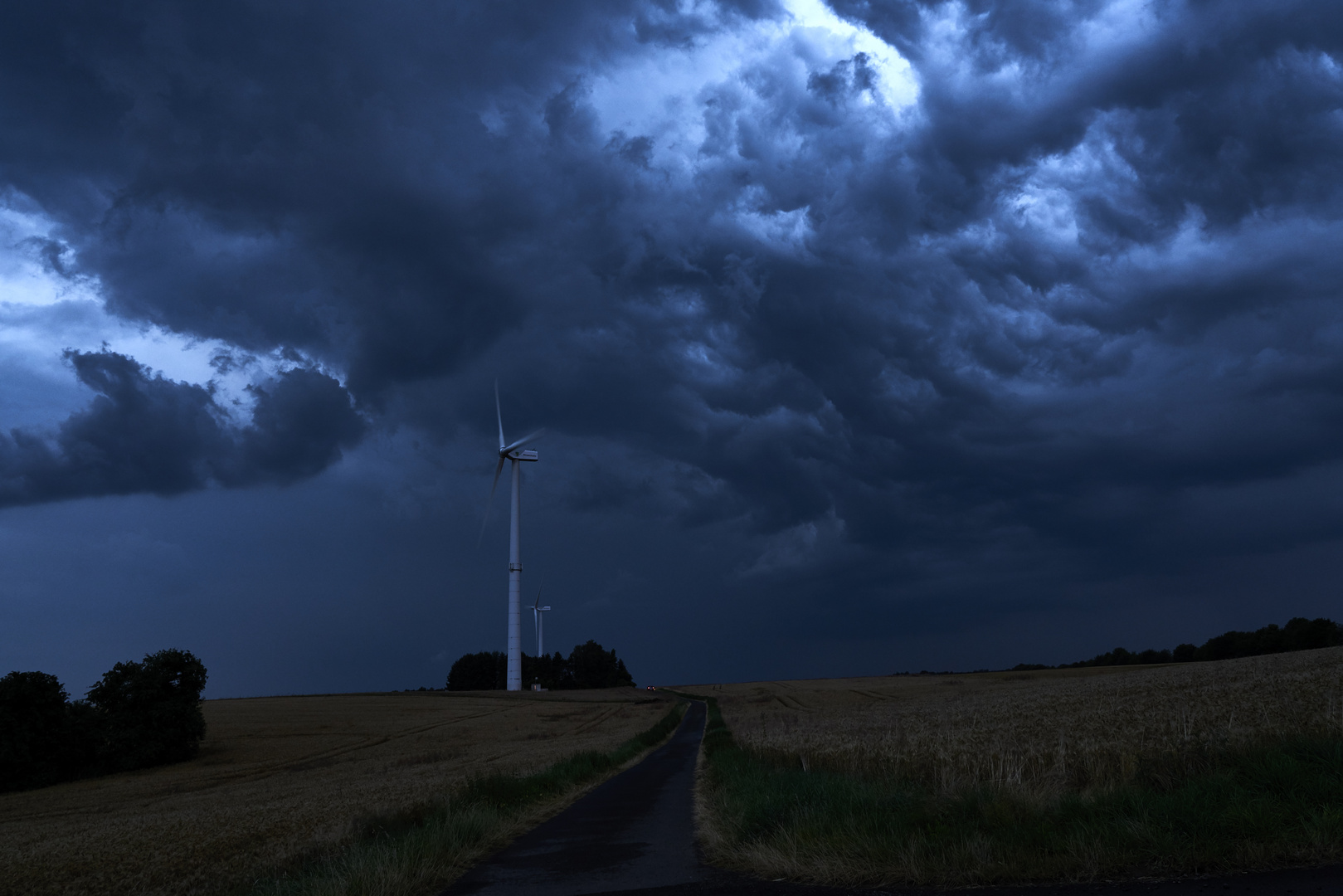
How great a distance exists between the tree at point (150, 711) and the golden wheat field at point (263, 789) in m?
2.54

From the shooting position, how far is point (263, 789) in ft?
143

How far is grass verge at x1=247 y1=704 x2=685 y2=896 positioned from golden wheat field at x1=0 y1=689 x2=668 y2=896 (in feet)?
5.74

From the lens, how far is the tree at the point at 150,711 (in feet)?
224

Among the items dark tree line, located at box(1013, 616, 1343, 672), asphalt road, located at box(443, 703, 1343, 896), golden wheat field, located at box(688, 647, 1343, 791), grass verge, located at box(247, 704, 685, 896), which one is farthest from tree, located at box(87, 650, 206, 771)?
dark tree line, located at box(1013, 616, 1343, 672)

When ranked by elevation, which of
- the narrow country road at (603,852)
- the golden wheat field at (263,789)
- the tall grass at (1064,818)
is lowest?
the golden wheat field at (263,789)

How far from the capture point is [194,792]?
4747 centimetres

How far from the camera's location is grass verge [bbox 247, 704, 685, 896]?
507 inches

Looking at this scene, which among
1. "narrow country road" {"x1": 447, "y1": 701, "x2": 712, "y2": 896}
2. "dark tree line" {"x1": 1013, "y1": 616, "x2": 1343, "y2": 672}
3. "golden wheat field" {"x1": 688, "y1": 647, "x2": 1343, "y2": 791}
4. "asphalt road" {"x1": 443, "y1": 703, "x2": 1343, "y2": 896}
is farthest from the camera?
"dark tree line" {"x1": 1013, "y1": 616, "x2": 1343, "y2": 672}

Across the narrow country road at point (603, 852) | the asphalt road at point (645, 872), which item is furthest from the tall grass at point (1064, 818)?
the narrow country road at point (603, 852)

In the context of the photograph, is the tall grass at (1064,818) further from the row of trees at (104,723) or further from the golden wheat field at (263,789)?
the row of trees at (104,723)

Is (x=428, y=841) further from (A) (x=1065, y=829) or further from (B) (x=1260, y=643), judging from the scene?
(B) (x=1260, y=643)

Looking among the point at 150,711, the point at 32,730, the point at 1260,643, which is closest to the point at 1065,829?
the point at 32,730

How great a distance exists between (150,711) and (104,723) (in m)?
3.37

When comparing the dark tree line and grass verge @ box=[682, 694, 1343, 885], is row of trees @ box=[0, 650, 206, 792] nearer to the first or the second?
grass verge @ box=[682, 694, 1343, 885]
